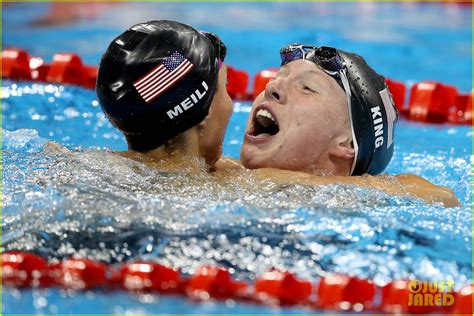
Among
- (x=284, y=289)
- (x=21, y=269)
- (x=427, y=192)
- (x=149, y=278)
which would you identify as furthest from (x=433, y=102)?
(x=21, y=269)

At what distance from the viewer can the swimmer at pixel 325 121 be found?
3102 millimetres

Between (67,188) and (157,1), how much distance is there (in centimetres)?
733

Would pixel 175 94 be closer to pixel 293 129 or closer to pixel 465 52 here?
pixel 293 129

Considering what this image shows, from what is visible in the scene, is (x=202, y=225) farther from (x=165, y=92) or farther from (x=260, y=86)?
(x=260, y=86)

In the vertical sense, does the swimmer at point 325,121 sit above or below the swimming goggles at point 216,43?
below

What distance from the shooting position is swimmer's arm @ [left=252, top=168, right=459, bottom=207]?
2.89m

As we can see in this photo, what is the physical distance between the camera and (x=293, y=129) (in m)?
3.10

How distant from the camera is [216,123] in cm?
301

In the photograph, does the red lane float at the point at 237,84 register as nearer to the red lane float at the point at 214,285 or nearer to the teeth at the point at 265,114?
the teeth at the point at 265,114

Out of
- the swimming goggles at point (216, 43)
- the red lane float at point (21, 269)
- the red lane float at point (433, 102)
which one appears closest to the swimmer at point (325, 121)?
the swimming goggles at point (216, 43)

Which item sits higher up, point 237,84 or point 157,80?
point 157,80

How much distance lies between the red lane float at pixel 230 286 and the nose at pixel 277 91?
111cm

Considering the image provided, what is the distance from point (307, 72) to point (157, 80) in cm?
67

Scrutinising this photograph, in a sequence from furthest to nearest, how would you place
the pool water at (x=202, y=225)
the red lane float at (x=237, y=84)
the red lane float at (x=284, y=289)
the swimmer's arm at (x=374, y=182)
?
the red lane float at (x=237, y=84) < the swimmer's arm at (x=374, y=182) < the pool water at (x=202, y=225) < the red lane float at (x=284, y=289)
